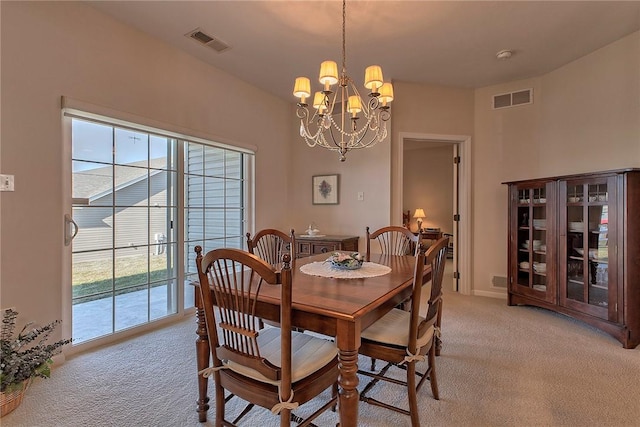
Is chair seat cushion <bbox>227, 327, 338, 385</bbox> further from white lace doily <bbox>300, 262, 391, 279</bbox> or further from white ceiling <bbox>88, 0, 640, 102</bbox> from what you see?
white ceiling <bbox>88, 0, 640, 102</bbox>

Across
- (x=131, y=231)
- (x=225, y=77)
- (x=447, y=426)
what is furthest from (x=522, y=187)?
(x=131, y=231)

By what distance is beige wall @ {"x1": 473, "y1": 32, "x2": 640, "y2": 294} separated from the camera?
3048mm

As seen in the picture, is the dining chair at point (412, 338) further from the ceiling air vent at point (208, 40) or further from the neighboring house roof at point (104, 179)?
A: the ceiling air vent at point (208, 40)

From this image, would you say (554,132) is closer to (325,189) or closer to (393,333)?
(325,189)

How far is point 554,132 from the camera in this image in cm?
367

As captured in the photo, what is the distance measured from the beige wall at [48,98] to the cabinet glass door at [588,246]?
154 inches

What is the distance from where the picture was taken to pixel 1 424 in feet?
5.50

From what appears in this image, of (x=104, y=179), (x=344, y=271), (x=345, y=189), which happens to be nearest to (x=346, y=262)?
(x=344, y=271)

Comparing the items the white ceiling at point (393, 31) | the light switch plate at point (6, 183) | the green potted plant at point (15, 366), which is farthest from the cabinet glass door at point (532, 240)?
the light switch plate at point (6, 183)

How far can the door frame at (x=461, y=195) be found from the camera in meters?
4.02

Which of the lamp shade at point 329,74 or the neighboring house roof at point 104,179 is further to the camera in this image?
the neighboring house roof at point 104,179

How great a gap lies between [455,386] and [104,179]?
121 inches

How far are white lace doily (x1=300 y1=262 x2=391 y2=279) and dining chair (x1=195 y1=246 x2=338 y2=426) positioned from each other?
1.58 feet

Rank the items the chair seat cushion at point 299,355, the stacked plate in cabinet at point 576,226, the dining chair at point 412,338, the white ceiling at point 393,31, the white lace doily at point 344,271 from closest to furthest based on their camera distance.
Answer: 1. the chair seat cushion at point 299,355
2. the dining chair at point 412,338
3. the white lace doily at point 344,271
4. the white ceiling at point 393,31
5. the stacked plate in cabinet at point 576,226
